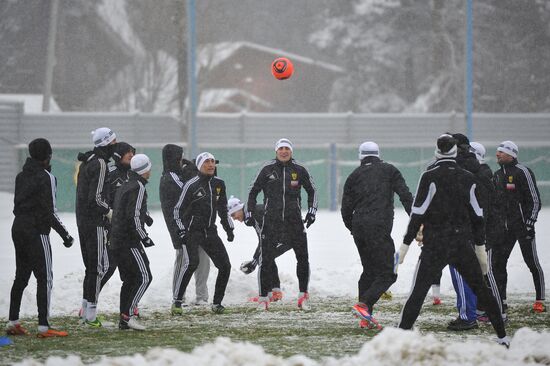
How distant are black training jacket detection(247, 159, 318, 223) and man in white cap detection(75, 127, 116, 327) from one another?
241 centimetres

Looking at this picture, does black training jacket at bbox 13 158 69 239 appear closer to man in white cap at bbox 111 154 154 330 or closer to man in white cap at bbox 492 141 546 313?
man in white cap at bbox 111 154 154 330

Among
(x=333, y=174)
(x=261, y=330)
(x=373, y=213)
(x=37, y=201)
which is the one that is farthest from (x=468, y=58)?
(x=37, y=201)

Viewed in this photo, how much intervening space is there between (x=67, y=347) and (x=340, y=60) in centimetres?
4827

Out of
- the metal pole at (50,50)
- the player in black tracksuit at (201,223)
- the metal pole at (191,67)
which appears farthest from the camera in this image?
the metal pole at (50,50)

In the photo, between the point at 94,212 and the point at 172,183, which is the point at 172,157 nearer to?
the point at 172,183

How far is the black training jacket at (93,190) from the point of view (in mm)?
10570

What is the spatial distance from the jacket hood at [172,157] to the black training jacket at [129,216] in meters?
2.20

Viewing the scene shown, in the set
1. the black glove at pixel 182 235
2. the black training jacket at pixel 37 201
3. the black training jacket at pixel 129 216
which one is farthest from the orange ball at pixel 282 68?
the black training jacket at pixel 37 201

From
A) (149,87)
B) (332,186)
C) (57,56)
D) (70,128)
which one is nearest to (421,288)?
(332,186)

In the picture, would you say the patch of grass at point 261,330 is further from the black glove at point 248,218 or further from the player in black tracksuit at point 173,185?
the black glove at point 248,218

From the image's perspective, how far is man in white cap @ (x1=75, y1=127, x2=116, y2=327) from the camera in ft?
34.8

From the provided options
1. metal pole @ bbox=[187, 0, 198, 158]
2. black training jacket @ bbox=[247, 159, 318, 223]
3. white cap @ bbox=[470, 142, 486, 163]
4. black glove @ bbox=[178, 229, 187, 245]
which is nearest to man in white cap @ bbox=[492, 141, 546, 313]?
white cap @ bbox=[470, 142, 486, 163]

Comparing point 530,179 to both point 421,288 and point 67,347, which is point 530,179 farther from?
point 67,347

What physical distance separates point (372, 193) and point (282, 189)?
2057 millimetres
